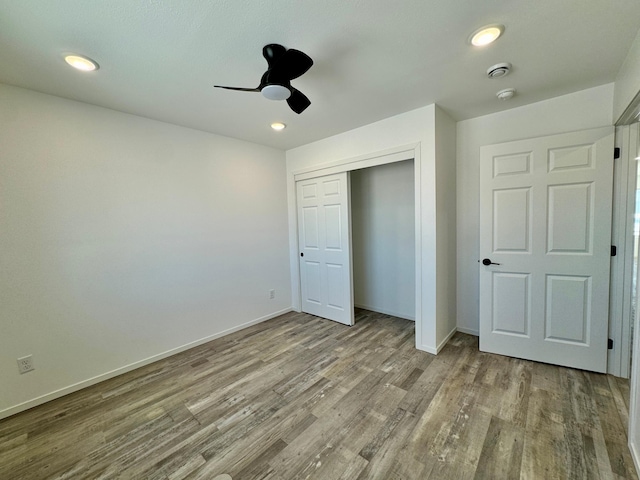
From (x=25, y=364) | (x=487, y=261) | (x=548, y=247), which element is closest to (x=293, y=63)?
(x=487, y=261)

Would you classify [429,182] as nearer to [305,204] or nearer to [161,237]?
[305,204]

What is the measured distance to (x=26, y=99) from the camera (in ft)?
6.63

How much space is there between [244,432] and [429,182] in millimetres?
2615

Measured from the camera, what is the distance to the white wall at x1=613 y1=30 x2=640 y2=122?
1613 mm

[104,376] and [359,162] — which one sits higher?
[359,162]


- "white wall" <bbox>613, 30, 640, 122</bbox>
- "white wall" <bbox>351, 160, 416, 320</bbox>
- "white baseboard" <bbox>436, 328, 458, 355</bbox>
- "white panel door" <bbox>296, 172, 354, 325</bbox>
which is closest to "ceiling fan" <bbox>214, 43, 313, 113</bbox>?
"white panel door" <bbox>296, 172, 354, 325</bbox>

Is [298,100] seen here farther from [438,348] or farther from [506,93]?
[438,348]

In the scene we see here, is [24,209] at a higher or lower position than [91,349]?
higher

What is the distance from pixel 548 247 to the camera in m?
2.37

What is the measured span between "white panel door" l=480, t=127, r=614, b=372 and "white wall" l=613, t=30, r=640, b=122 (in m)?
0.23

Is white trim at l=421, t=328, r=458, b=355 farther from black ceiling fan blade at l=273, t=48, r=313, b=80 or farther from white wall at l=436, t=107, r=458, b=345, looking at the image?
black ceiling fan blade at l=273, t=48, r=313, b=80

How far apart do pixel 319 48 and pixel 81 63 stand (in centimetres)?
158

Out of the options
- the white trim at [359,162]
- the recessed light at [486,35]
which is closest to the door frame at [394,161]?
the white trim at [359,162]

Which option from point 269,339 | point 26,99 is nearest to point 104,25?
point 26,99
